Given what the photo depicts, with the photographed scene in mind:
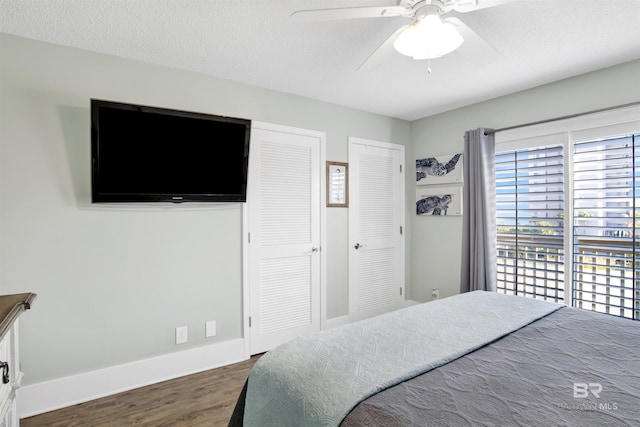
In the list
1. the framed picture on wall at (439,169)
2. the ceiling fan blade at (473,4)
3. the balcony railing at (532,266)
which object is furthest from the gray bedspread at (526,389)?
the framed picture on wall at (439,169)

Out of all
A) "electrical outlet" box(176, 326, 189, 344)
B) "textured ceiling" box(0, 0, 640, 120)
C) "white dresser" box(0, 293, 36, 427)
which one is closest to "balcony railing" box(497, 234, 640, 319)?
"textured ceiling" box(0, 0, 640, 120)

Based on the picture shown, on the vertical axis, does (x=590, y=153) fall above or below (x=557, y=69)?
below

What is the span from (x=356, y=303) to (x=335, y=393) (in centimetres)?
266

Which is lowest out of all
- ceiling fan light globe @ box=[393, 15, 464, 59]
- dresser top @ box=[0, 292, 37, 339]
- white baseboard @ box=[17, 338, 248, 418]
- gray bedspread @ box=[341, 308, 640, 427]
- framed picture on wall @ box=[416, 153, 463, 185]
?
white baseboard @ box=[17, 338, 248, 418]

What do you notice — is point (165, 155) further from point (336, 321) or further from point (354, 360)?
point (336, 321)

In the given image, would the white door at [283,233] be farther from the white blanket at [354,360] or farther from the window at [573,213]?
the window at [573,213]

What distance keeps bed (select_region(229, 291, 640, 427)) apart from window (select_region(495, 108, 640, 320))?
94 centimetres

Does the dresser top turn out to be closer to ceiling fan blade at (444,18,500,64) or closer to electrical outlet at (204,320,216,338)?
electrical outlet at (204,320,216,338)

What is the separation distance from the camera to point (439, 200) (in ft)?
12.7

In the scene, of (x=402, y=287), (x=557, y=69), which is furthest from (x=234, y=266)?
(x=557, y=69)

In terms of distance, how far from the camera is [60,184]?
7.40 ft

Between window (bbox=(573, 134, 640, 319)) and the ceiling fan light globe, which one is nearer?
the ceiling fan light globe

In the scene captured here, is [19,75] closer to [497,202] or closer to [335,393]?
[335,393]

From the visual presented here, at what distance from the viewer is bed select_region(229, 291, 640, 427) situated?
1.04 metres
